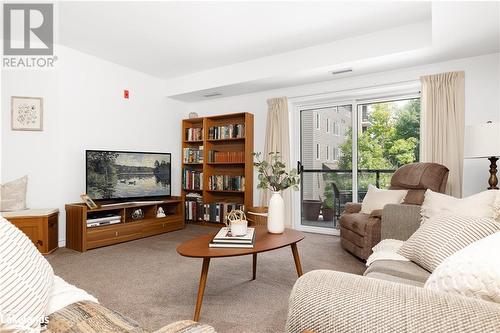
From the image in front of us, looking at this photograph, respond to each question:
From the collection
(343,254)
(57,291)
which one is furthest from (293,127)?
(57,291)

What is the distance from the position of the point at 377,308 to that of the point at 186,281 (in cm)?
208

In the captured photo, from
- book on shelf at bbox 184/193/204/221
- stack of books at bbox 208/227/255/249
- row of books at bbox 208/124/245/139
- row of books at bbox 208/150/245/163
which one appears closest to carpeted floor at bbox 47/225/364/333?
stack of books at bbox 208/227/255/249

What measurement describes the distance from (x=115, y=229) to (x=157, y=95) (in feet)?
7.97

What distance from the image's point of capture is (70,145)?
148 inches

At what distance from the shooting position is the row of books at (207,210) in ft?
15.3

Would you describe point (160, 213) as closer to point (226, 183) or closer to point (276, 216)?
point (226, 183)

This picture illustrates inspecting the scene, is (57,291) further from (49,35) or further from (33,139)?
(49,35)

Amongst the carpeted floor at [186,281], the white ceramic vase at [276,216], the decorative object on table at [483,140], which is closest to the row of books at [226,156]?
the carpeted floor at [186,281]

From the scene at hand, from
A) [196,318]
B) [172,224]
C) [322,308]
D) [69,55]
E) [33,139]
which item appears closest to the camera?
[322,308]

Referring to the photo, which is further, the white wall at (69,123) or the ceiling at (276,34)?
the white wall at (69,123)

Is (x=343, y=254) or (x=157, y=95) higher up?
(x=157, y=95)

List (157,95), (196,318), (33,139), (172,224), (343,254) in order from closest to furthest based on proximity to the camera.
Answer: (196,318), (343,254), (33,139), (172,224), (157,95)

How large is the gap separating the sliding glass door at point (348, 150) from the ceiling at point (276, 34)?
0.66 m

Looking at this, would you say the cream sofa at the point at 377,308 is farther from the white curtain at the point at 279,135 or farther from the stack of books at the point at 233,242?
the white curtain at the point at 279,135
